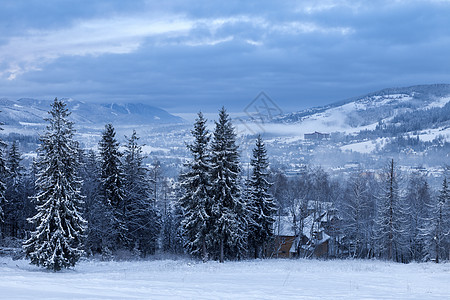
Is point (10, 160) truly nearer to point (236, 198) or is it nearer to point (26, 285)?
point (236, 198)

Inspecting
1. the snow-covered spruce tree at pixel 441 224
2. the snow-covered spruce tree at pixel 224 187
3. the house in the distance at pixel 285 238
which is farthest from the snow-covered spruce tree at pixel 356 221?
the snow-covered spruce tree at pixel 224 187

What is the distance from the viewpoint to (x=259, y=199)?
39219 mm

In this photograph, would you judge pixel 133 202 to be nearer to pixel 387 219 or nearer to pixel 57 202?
pixel 57 202

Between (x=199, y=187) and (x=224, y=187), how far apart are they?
6.94ft

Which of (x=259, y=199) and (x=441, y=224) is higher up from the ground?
(x=259, y=199)

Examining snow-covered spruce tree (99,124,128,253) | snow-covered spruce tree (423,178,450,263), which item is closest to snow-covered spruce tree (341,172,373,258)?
snow-covered spruce tree (423,178,450,263)

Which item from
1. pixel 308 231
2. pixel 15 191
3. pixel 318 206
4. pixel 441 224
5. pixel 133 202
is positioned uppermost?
pixel 15 191

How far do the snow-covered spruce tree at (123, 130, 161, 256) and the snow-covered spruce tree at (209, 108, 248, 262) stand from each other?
35.0 feet

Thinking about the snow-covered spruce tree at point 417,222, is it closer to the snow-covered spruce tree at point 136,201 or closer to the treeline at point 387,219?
the treeline at point 387,219

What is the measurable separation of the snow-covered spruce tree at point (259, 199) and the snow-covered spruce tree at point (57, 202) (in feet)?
58.9

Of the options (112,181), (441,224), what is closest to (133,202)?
(112,181)

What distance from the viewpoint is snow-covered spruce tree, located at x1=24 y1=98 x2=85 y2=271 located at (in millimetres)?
25336

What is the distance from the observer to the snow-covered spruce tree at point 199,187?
1298 inches

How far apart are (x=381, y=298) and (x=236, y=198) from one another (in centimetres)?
1998
